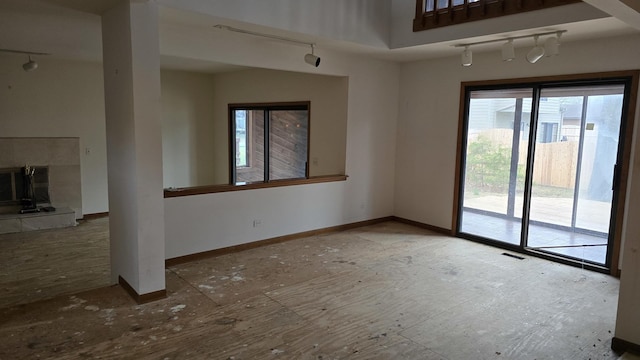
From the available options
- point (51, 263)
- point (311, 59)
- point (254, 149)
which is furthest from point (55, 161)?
point (311, 59)

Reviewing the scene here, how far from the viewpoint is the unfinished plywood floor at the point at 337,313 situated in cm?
303

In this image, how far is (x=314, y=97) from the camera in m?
6.52

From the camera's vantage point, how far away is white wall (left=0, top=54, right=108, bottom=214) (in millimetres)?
5969

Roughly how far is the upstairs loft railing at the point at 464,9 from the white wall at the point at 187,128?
4.59 metres

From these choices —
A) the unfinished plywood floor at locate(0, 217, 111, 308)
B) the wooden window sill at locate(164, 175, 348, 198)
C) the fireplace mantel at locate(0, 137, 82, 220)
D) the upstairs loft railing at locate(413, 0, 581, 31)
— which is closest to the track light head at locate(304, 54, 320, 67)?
the upstairs loft railing at locate(413, 0, 581, 31)

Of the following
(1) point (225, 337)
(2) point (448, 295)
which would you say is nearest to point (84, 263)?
(1) point (225, 337)

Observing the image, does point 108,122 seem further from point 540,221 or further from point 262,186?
point 540,221

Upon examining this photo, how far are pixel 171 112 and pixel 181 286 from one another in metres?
4.63

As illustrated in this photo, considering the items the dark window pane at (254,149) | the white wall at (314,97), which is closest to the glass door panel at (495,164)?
the white wall at (314,97)

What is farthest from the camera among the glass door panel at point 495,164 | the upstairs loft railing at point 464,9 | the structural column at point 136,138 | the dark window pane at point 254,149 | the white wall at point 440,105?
the dark window pane at point 254,149

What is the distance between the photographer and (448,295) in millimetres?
4012

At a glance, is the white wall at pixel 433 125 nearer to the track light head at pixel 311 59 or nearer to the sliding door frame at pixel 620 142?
the sliding door frame at pixel 620 142

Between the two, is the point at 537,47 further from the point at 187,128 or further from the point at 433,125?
the point at 187,128

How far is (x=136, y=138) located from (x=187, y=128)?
4.78 meters
